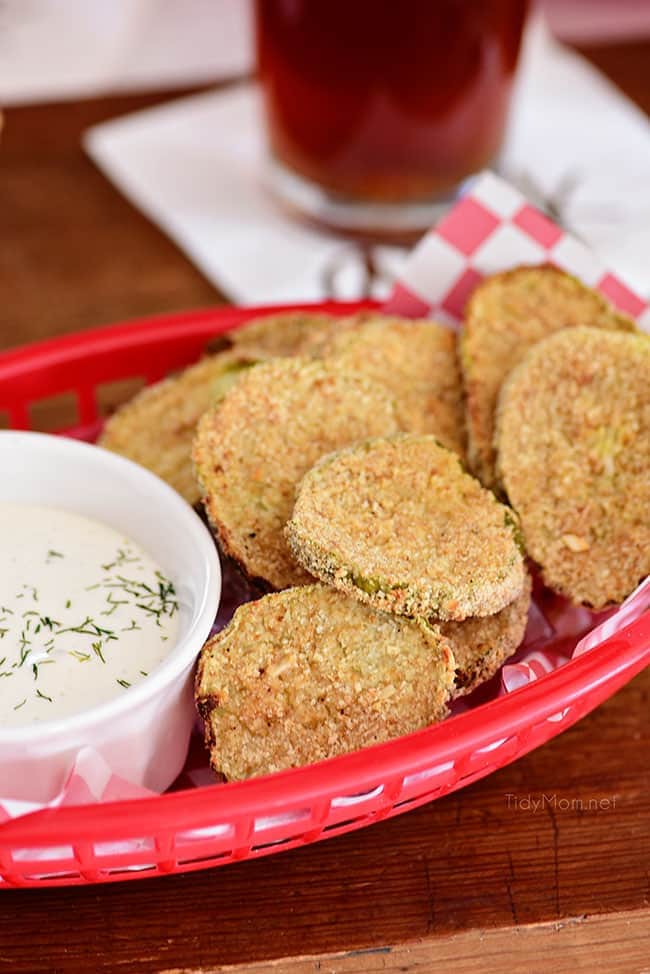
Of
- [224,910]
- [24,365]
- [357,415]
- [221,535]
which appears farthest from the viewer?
[24,365]

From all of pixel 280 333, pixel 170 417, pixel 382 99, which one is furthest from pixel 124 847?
pixel 382 99

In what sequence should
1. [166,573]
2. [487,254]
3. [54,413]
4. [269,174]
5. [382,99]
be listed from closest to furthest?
1. [166,573]
2. [487,254]
3. [54,413]
4. [382,99]
5. [269,174]

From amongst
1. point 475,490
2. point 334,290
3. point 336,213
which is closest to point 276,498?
point 475,490

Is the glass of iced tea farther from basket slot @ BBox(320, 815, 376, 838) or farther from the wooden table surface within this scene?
basket slot @ BBox(320, 815, 376, 838)

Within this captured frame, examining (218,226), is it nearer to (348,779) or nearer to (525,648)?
(525,648)

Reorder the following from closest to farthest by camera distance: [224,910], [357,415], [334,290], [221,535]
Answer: [224,910], [221,535], [357,415], [334,290]

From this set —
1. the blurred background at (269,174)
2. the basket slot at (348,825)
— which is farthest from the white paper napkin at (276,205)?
the basket slot at (348,825)

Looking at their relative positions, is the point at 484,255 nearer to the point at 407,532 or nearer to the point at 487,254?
the point at 487,254

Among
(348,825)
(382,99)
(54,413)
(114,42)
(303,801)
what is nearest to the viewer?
(303,801)
